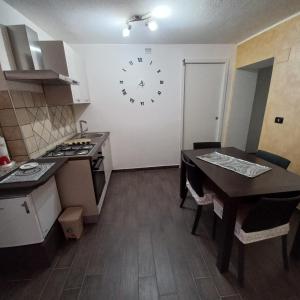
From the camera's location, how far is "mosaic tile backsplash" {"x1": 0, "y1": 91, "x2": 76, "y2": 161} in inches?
62.5

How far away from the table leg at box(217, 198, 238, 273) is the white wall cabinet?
2.15 meters

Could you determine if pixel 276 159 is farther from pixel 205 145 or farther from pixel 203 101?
pixel 203 101

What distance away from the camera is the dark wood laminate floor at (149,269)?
129cm

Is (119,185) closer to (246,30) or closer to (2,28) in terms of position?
(2,28)

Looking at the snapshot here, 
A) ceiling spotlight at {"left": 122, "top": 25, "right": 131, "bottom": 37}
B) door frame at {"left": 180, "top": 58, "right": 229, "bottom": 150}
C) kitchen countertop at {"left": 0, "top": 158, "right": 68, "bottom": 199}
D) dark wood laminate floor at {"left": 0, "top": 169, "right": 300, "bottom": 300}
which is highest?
ceiling spotlight at {"left": 122, "top": 25, "right": 131, "bottom": 37}

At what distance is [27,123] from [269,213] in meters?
2.38

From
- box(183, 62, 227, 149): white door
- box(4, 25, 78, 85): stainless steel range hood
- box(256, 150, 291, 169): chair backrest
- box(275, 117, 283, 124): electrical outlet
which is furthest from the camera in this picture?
box(183, 62, 227, 149): white door

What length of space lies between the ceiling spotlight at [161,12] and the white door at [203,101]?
127 cm

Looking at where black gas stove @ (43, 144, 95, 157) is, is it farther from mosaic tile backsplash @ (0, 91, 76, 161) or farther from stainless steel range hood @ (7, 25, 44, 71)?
stainless steel range hood @ (7, 25, 44, 71)

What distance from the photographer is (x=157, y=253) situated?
5.35ft

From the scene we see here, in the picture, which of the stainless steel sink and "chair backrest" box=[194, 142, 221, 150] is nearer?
"chair backrest" box=[194, 142, 221, 150]

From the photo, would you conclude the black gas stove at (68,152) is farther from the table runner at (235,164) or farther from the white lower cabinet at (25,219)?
the table runner at (235,164)

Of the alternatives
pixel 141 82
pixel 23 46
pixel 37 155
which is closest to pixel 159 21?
pixel 141 82

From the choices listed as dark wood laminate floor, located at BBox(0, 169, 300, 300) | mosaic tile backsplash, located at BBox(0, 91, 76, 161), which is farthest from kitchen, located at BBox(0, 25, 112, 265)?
dark wood laminate floor, located at BBox(0, 169, 300, 300)
